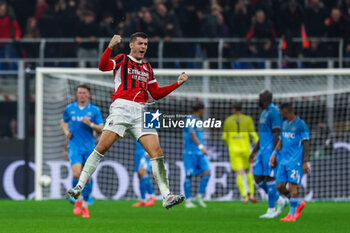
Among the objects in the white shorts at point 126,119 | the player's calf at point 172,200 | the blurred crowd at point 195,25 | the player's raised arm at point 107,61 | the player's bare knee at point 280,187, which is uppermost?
the blurred crowd at point 195,25

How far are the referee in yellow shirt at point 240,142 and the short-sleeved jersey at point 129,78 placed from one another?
6450mm

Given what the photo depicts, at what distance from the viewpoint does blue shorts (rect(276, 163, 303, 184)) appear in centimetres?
1047

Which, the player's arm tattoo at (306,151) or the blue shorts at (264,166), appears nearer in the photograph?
the player's arm tattoo at (306,151)

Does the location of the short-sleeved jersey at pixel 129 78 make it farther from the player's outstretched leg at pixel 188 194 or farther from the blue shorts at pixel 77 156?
the player's outstretched leg at pixel 188 194

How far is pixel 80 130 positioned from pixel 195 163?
309 centimetres

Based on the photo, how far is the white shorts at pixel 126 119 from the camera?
8227 mm

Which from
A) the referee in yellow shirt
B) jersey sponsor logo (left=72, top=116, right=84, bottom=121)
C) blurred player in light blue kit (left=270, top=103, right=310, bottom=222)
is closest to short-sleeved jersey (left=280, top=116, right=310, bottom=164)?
blurred player in light blue kit (left=270, top=103, right=310, bottom=222)

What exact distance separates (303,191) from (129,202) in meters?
3.84

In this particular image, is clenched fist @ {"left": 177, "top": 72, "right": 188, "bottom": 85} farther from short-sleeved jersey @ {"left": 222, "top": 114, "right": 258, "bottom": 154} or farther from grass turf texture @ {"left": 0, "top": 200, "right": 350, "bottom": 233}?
short-sleeved jersey @ {"left": 222, "top": 114, "right": 258, "bottom": 154}

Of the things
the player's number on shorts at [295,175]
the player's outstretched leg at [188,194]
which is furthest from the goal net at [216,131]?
the player's number on shorts at [295,175]

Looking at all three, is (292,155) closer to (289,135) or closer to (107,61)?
(289,135)

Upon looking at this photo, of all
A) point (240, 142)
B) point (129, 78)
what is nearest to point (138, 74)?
point (129, 78)

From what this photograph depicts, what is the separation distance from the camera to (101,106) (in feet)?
51.2

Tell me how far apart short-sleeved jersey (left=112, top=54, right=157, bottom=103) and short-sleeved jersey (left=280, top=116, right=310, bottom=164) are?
307 centimetres
